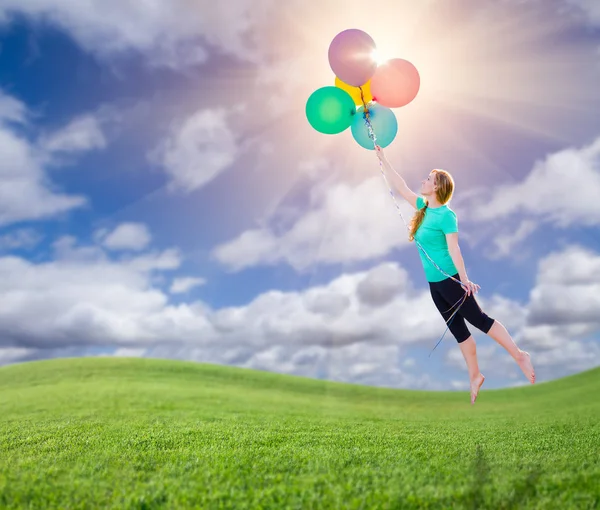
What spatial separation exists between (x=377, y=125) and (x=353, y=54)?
1.22 metres

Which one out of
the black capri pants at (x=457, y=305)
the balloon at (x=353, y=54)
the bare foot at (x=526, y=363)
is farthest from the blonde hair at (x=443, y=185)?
the bare foot at (x=526, y=363)

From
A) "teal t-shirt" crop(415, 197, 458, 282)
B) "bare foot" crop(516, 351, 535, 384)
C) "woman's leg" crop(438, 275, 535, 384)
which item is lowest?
"bare foot" crop(516, 351, 535, 384)

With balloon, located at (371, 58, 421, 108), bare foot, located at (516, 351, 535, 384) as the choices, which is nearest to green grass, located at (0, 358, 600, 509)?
bare foot, located at (516, 351, 535, 384)

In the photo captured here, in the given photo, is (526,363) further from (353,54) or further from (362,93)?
(353,54)

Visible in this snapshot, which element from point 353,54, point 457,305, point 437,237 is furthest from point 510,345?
point 353,54

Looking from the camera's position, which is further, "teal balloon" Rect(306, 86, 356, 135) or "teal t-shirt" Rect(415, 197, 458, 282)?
"teal balloon" Rect(306, 86, 356, 135)

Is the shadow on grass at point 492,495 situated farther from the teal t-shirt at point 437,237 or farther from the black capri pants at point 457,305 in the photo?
the teal t-shirt at point 437,237

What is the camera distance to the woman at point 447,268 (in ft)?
21.6

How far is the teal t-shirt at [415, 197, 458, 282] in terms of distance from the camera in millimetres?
6605

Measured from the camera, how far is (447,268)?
6730 mm

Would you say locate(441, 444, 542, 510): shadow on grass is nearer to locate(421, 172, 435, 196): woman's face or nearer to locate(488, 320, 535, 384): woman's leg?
locate(488, 320, 535, 384): woman's leg

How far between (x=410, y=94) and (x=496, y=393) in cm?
3214

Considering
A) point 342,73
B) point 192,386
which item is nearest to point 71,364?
point 192,386

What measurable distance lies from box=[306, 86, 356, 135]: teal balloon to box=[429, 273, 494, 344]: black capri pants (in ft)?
10.0
